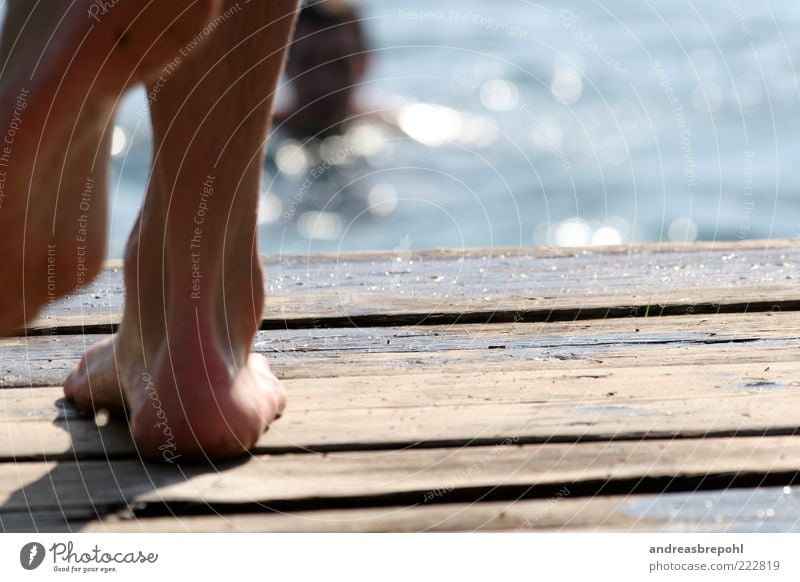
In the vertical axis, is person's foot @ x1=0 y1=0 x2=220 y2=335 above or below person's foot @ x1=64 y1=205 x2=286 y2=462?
above

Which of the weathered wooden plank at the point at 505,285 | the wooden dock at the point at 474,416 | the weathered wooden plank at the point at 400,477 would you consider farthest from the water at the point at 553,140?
the weathered wooden plank at the point at 400,477

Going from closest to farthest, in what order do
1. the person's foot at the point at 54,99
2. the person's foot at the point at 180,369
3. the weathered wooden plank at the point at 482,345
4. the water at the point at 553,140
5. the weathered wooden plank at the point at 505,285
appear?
the person's foot at the point at 54,99
the person's foot at the point at 180,369
the weathered wooden plank at the point at 482,345
the weathered wooden plank at the point at 505,285
the water at the point at 553,140

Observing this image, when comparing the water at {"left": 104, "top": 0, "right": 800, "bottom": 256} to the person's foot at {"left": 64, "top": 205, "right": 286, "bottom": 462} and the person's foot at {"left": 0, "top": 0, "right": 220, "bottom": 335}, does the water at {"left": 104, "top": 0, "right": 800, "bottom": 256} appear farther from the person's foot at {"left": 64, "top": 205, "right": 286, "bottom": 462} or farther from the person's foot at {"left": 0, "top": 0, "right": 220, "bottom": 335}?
the person's foot at {"left": 0, "top": 0, "right": 220, "bottom": 335}

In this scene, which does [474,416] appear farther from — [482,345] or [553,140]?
[553,140]

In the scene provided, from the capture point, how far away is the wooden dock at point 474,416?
36.4 inches

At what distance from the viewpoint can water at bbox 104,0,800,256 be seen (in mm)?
5672

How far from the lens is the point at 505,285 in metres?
1.69

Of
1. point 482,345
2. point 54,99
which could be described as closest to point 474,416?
point 482,345

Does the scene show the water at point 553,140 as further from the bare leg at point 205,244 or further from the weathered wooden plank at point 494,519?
the weathered wooden plank at point 494,519

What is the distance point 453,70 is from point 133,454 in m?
7.06

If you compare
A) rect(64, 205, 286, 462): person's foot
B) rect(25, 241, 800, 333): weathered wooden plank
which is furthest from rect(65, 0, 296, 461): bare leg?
rect(25, 241, 800, 333): weathered wooden plank

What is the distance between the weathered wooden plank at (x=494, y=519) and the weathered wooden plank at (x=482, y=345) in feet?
1.22

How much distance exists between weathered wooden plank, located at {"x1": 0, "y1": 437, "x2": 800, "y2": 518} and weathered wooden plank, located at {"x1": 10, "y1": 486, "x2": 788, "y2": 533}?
1cm
